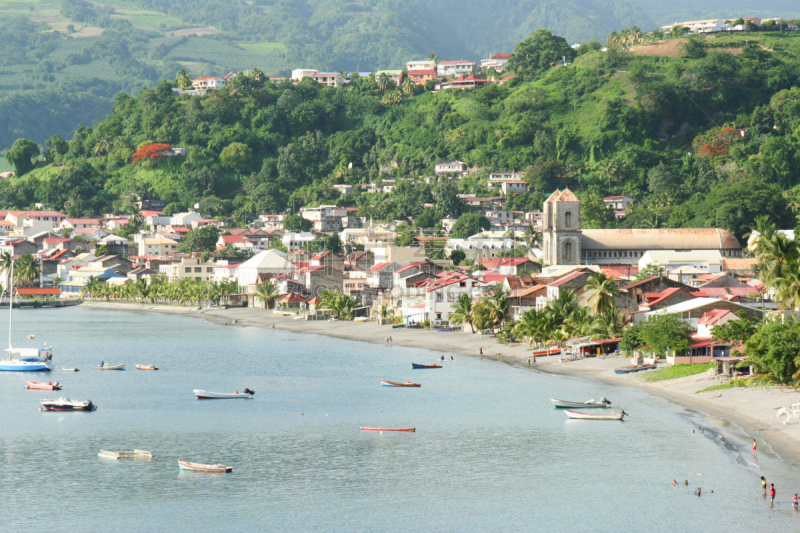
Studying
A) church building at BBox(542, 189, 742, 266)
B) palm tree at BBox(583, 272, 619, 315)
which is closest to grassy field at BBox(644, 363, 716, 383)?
palm tree at BBox(583, 272, 619, 315)

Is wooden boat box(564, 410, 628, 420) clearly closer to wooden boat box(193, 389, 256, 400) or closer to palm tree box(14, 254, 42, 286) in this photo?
wooden boat box(193, 389, 256, 400)

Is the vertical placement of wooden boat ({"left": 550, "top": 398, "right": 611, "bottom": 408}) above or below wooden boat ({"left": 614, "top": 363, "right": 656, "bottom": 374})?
below

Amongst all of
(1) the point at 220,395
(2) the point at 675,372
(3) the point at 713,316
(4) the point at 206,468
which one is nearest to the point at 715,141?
(3) the point at 713,316

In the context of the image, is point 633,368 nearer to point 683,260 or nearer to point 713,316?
point 713,316

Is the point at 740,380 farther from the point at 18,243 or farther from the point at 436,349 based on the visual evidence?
the point at 18,243

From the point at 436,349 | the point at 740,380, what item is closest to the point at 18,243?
the point at 436,349

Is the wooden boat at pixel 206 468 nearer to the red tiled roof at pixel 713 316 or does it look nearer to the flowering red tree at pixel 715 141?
the red tiled roof at pixel 713 316

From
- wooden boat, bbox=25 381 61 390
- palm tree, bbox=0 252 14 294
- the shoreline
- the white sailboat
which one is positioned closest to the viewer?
the shoreline
